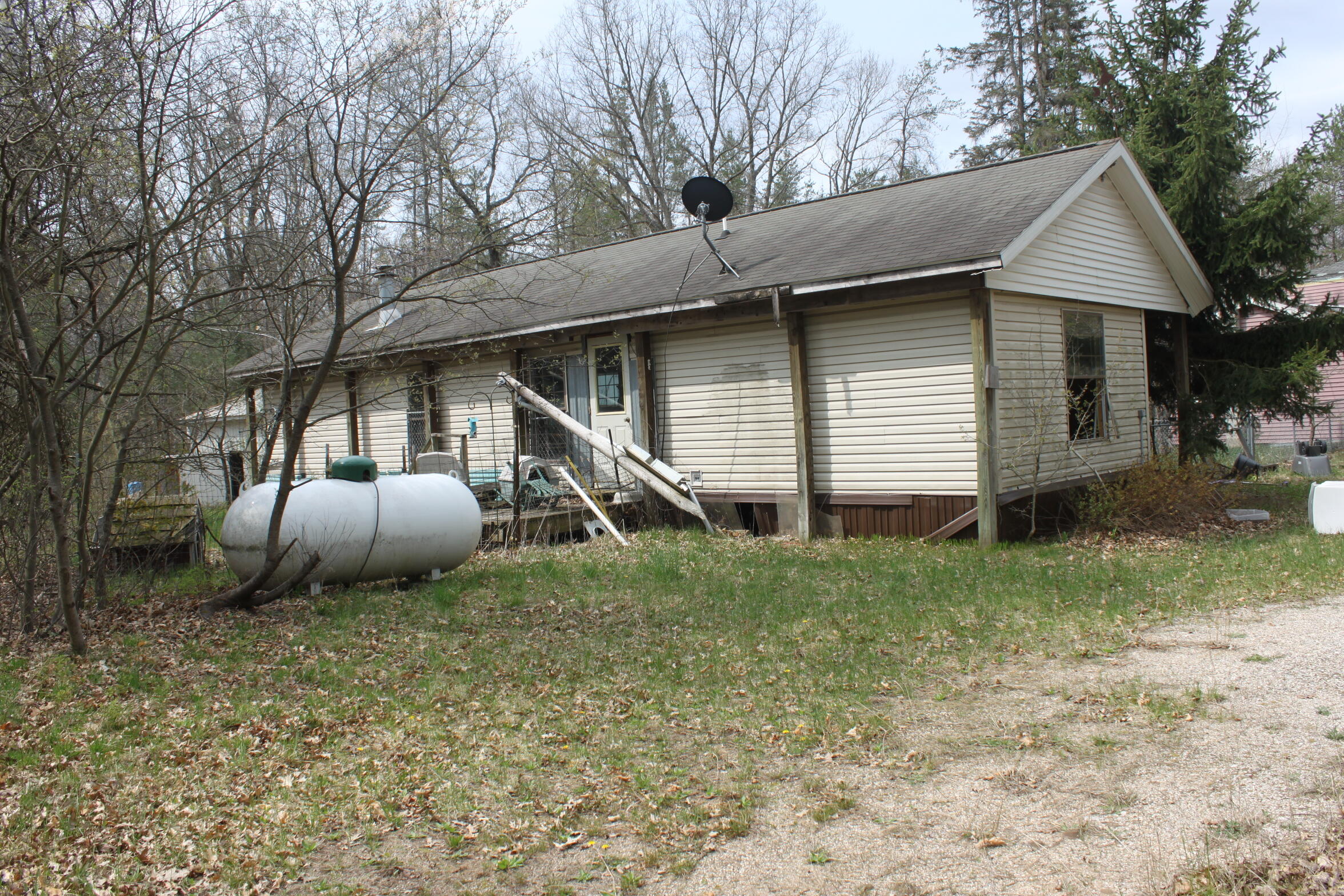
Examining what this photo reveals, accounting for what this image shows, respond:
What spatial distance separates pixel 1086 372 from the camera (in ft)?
43.8

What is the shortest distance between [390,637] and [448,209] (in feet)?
16.2

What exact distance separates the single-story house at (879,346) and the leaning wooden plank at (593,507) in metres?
1.19

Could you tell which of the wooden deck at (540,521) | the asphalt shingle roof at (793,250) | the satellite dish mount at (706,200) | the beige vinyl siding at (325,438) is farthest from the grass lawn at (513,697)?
the beige vinyl siding at (325,438)

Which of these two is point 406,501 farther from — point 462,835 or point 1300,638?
point 1300,638

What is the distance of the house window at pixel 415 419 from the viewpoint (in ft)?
57.8

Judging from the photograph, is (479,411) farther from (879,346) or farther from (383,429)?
(879,346)

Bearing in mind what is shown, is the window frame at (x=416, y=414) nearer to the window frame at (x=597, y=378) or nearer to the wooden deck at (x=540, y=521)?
the window frame at (x=597, y=378)

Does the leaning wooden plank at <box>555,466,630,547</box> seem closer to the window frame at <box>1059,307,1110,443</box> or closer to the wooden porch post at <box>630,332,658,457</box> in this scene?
the wooden porch post at <box>630,332,658,457</box>

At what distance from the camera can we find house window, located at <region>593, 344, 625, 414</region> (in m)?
14.8

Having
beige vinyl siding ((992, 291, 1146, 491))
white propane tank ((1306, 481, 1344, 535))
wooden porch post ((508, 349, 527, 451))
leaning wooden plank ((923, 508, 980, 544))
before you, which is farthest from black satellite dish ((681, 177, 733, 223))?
white propane tank ((1306, 481, 1344, 535))

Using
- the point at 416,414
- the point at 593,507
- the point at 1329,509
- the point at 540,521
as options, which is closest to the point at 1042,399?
the point at 1329,509

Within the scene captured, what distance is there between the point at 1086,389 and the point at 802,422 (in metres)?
3.99

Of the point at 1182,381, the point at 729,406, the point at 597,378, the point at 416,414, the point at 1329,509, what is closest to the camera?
the point at 1329,509

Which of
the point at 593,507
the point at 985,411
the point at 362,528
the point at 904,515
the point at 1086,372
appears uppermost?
the point at 1086,372
